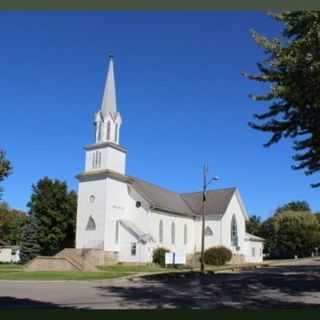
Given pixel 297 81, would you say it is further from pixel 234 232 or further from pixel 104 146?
pixel 234 232

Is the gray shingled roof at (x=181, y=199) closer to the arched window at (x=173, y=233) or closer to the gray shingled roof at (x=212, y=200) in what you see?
the gray shingled roof at (x=212, y=200)

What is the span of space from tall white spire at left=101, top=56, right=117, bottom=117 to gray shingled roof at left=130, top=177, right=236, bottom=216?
7.25 m

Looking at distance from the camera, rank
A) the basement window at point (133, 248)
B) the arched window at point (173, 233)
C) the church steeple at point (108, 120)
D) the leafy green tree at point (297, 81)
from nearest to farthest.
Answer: the leafy green tree at point (297, 81)
the basement window at point (133, 248)
the church steeple at point (108, 120)
the arched window at point (173, 233)

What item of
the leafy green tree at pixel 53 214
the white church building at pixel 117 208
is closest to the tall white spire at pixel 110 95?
the white church building at pixel 117 208

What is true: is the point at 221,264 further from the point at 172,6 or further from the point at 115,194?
the point at 172,6

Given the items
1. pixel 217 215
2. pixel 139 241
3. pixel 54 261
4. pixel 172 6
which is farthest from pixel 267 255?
pixel 172 6

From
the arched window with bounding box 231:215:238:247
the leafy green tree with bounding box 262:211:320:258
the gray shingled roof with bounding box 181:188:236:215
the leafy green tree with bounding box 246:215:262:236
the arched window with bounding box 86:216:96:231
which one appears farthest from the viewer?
the leafy green tree with bounding box 246:215:262:236

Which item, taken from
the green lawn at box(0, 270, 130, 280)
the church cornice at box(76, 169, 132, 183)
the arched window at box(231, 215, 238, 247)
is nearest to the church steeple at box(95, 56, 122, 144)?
the church cornice at box(76, 169, 132, 183)

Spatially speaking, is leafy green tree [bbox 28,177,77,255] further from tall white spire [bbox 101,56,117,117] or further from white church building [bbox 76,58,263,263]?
tall white spire [bbox 101,56,117,117]

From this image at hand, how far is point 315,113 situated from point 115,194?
34.9 metres

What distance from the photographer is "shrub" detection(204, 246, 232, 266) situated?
5322cm

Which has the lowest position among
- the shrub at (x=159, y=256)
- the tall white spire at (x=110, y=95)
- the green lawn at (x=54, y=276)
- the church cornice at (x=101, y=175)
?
the green lawn at (x=54, y=276)

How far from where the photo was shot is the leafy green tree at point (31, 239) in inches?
2044

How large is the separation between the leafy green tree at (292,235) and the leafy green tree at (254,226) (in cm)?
291
